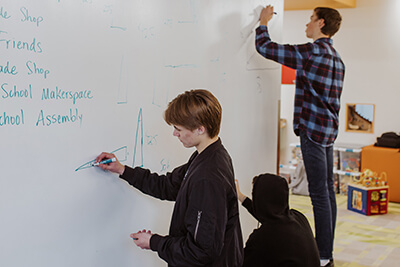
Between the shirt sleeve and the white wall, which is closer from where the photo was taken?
the shirt sleeve

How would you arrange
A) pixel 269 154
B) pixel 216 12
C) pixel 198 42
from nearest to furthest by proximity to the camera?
pixel 198 42, pixel 216 12, pixel 269 154

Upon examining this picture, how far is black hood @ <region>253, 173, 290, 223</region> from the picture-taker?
1.87m

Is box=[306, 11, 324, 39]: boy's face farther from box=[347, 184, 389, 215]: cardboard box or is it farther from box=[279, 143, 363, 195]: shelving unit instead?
box=[279, 143, 363, 195]: shelving unit

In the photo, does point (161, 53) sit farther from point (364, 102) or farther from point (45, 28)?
point (364, 102)

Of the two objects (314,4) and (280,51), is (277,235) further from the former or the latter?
(314,4)

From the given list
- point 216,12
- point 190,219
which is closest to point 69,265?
point 190,219

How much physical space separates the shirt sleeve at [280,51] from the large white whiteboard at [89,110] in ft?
1.23

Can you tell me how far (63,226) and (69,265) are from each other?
5.2 inches

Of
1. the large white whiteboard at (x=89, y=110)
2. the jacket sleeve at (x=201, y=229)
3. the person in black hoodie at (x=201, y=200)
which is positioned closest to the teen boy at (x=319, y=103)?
the large white whiteboard at (x=89, y=110)

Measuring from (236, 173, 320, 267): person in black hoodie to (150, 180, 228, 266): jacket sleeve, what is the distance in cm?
42

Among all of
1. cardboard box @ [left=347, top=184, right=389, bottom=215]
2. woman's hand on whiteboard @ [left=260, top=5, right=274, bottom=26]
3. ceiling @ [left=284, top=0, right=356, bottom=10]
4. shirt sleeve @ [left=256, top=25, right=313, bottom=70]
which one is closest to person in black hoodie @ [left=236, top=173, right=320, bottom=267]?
shirt sleeve @ [left=256, top=25, right=313, bottom=70]

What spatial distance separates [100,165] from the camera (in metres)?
1.63

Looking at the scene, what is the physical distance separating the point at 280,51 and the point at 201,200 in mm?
1501

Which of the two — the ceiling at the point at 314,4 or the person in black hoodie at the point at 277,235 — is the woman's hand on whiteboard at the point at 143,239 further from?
the ceiling at the point at 314,4
